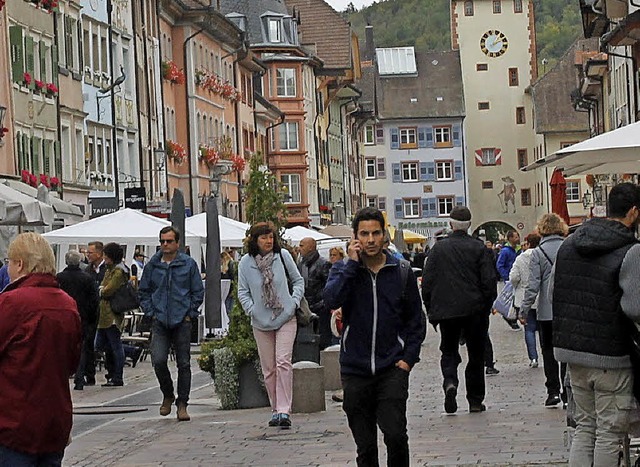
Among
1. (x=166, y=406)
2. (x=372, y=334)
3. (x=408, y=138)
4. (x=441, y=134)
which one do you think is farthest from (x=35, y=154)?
(x=408, y=138)

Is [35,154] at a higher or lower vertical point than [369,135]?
lower

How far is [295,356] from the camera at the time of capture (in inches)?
765

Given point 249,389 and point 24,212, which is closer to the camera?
point 249,389

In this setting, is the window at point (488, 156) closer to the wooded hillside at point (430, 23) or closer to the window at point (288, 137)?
the wooded hillside at point (430, 23)

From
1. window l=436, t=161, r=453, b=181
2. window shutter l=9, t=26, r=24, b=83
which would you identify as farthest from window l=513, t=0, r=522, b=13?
window shutter l=9, t=26, r=24, b=83

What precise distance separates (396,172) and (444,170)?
3409mm

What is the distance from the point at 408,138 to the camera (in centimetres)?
12875

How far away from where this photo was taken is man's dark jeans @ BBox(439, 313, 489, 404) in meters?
16.1

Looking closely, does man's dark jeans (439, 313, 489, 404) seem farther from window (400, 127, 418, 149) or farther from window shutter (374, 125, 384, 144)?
window shutter (374, 125, 384, 144)

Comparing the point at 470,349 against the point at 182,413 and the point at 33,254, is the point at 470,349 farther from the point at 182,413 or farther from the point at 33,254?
the point at 33,254

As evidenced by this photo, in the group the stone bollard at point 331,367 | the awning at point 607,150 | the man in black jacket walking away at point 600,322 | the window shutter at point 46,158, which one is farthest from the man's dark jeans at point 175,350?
the window shutter at point 46,158

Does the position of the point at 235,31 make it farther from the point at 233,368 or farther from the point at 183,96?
the point at 233,368

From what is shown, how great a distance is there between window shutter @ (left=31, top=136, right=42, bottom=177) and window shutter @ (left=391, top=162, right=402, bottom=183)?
85028mm

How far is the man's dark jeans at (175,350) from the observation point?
668 inches
